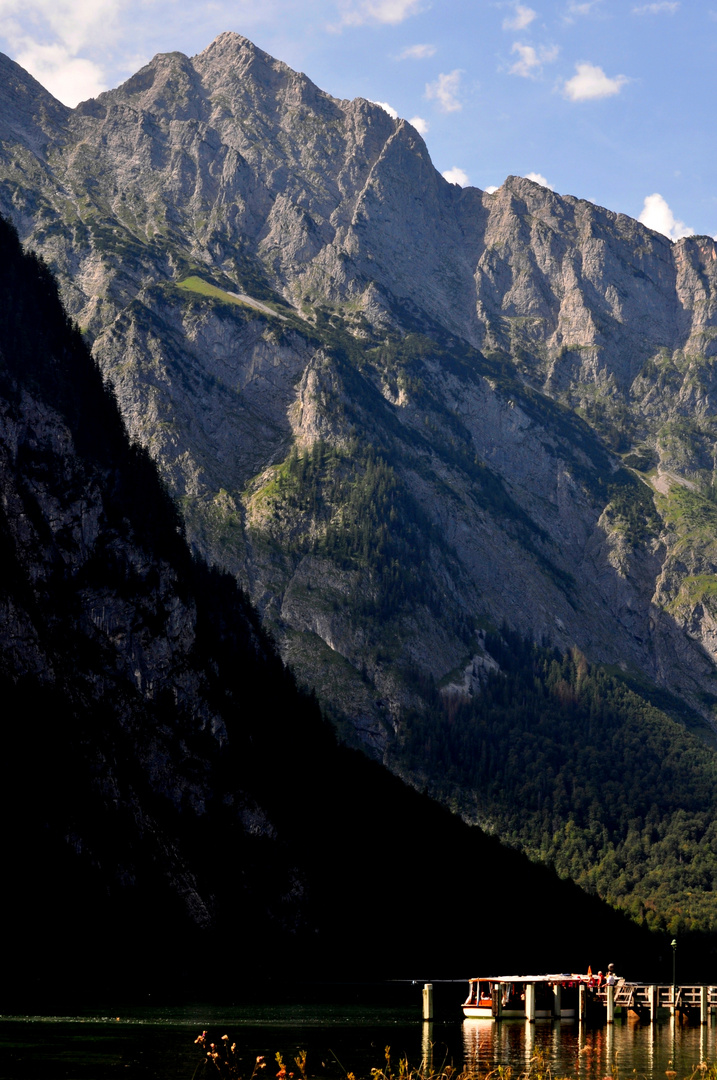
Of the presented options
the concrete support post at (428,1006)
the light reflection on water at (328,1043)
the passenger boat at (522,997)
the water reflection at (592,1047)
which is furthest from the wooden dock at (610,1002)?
the concrete support post at (428,1006)

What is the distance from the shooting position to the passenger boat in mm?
142125

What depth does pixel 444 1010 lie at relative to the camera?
15438 cm

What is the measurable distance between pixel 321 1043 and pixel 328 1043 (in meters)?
0.57

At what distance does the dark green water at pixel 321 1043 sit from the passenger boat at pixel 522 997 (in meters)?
2.56

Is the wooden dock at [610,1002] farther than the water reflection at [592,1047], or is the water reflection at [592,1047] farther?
the wooden dock at [610,1002]

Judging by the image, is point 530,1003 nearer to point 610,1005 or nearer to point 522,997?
point 610,1005

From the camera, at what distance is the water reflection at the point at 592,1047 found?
92.5 meters

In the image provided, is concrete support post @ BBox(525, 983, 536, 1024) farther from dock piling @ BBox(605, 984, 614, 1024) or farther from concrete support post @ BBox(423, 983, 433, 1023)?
concrete support post @ BBox(423, 983, 433, 1023)

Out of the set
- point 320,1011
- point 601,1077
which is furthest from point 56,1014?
point 601,1077

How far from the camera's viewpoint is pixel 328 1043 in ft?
348

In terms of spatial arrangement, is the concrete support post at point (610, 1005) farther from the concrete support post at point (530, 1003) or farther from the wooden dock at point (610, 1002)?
the concrete support post at point (530, 1003)

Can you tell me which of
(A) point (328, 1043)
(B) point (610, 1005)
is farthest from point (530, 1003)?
A: (A) point (328, 1043)

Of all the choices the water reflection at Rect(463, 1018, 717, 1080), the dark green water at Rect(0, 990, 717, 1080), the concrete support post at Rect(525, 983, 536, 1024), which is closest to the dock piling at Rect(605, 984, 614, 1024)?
the dark green water at Rect(0, 990, 717, 1080)

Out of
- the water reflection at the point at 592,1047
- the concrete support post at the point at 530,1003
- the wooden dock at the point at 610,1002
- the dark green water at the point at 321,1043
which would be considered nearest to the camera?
the dark green water at the point at 321,1043
